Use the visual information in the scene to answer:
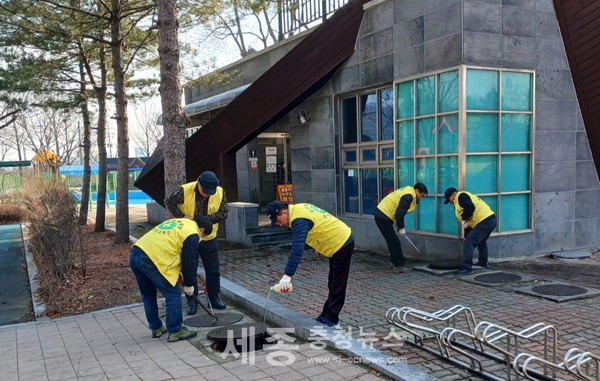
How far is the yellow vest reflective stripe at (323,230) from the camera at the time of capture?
5090 millimetres

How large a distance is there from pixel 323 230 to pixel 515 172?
4.99 meters

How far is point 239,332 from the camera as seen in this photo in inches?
200

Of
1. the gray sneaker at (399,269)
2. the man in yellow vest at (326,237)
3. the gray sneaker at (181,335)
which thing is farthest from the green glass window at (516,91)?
the gray sneaker at (181,335)

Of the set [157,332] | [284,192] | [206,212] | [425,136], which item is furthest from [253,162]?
[157,332]

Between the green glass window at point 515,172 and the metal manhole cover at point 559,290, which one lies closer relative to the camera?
the metal manhole cover at point 559,290

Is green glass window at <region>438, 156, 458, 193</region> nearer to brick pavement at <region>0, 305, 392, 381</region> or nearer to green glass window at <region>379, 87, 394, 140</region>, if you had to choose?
green glass window at <region>379, 87, 394, 140</region>

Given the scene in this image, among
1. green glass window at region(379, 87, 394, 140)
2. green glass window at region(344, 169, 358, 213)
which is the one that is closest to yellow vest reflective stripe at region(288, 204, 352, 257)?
green glass window at region(379, 87, 394, 140)

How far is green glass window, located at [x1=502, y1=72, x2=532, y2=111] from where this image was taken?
843 cm

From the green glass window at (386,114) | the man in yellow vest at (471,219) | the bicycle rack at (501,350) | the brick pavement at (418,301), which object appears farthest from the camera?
the green glass window at (386,114)

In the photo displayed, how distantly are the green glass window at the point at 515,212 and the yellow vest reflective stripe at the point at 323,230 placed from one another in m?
4.41

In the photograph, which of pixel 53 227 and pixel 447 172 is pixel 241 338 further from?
pixel 53 227

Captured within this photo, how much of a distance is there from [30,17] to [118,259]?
568cm

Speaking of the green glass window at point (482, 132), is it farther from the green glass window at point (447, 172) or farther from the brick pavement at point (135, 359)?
the brick pavement at point (135, 359)

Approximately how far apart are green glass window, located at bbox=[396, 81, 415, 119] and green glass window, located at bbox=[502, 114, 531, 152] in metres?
1.62
